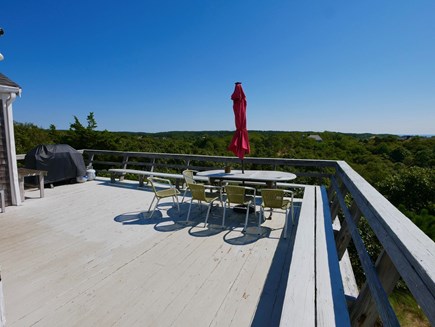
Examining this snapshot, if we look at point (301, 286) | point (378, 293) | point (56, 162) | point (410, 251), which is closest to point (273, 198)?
point (301, 286)

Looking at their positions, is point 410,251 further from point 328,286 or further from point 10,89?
point 10,89

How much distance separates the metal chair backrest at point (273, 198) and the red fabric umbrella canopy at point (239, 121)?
1.18 meters

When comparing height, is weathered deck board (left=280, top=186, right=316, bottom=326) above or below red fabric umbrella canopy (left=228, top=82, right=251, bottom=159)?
below

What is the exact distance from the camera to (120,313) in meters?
1.90

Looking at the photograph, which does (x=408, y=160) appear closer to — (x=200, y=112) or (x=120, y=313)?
(x=200, y=112)

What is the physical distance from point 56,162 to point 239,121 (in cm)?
497

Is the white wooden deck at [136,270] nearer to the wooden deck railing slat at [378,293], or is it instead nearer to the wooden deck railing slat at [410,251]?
the wooden deck railing slat at [378,293]

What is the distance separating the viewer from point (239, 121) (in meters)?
4.20

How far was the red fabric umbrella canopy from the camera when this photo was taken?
4.10 meters

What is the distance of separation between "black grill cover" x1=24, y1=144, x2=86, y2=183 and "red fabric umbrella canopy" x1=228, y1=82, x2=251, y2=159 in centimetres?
471

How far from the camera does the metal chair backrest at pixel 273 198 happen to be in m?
3.23

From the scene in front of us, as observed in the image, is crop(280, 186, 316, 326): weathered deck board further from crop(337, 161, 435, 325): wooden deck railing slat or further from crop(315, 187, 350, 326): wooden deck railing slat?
crop(337, 161, 435, 325): wooden deck railing slat

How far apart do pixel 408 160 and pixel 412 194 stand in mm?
20475

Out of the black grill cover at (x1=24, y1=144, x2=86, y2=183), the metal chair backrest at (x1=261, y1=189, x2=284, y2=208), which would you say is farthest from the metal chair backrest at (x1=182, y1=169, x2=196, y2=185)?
the black grill cover at (x1=24, y1=144, x2=86, y2=183)
